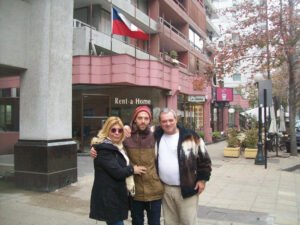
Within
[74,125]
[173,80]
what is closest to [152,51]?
[173,80]

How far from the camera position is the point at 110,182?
3.08 metres

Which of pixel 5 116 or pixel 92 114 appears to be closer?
pixel 92 114

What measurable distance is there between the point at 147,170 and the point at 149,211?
1.71ft

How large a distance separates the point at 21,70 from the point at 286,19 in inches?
472

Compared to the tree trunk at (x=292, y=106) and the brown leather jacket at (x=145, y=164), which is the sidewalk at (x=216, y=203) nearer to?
the brown leather jacket at (x=145, y=164)

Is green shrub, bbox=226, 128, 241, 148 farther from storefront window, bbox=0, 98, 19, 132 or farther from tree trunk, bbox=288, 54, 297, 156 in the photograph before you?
storefront window, bbox=0, 98, 19, 132

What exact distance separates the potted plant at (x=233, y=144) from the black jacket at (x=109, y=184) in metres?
11.2

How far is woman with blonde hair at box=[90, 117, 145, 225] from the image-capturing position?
3.05 m

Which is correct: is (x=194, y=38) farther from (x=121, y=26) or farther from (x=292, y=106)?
(x=292, y=106)

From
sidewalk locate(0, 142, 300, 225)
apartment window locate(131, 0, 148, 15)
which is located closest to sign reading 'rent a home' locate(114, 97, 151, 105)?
apartment window locate(131, 0, 148, 15)

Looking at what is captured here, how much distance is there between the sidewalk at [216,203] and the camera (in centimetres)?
500

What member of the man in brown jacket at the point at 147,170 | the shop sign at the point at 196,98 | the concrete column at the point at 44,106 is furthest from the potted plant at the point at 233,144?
the man in brown jacket at the point at 147,170

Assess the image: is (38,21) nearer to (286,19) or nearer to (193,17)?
(286,19)

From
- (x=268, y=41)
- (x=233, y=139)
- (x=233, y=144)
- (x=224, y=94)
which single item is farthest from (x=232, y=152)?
(x=224, y=94)
